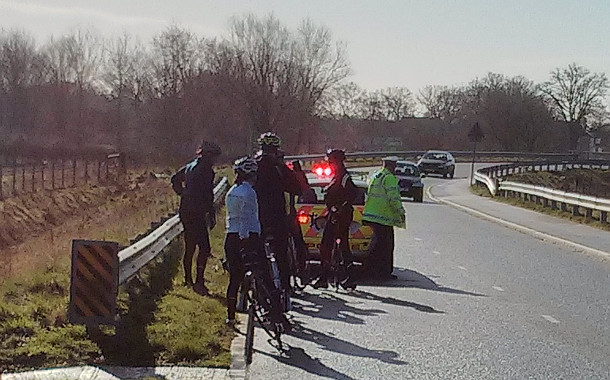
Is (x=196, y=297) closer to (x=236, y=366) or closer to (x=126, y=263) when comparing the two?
(x=126, y=263)

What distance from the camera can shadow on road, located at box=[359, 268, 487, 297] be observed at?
43.4 ft

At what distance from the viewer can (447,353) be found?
8.86 m

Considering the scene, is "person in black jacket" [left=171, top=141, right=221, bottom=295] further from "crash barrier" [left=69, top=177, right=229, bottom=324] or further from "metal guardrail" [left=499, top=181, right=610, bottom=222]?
"metal guardrail" [left=499, top=181, right=610, bottom=222]

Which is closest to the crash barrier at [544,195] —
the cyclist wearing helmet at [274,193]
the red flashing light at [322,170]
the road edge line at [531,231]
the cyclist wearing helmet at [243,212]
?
the road edge line at [531,231]

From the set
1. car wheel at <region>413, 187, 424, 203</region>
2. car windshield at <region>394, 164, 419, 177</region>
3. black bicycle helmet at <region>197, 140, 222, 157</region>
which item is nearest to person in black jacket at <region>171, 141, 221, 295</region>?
black bicycle helmet at <region>197, 140, 222, 157</region>

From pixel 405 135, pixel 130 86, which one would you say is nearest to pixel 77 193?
pixel 130 86

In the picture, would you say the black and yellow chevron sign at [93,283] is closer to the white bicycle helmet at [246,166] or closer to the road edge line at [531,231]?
the white bicycle helmet at [246,166]

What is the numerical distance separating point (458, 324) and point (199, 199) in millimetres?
3546

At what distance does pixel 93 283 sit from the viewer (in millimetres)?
8664

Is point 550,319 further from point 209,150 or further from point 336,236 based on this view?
point 209,150

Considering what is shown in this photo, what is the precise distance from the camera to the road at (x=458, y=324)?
325 inches

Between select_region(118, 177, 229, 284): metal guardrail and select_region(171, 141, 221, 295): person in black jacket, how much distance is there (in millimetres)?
523

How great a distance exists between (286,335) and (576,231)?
15.7 m

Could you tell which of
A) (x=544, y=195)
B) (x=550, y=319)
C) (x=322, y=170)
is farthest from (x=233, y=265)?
(x=544, y=195)
